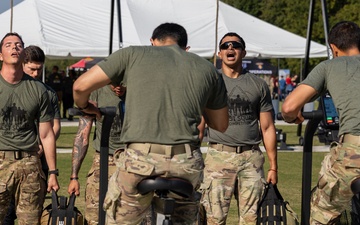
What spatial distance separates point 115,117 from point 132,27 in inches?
787

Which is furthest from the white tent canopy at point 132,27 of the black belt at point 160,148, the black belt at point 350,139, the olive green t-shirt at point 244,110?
the black belt at point 160,148

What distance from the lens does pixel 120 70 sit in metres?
5.77

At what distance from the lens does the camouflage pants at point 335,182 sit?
6367mm

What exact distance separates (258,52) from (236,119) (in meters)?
19.7

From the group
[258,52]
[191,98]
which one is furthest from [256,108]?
[258,52]

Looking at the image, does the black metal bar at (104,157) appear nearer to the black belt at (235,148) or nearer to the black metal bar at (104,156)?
the black metal bar at (104,156)

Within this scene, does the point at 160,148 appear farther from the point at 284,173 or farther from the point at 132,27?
the point at 132,27

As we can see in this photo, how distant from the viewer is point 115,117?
Result: 27.9ft

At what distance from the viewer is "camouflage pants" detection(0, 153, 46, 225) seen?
7.68m

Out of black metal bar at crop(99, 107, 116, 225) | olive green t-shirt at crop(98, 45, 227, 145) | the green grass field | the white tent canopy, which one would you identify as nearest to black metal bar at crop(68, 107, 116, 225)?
black metal bar at crop(99, 107, 116, 225)

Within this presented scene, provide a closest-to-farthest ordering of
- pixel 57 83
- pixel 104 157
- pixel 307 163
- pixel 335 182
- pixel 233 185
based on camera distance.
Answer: pixel 335 182 → pixel 104 157 → pixel 307 163 → pixel 233 185 → pixel 57 83

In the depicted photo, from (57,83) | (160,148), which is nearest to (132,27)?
(57,83)

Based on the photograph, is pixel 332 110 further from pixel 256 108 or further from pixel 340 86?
pixel 340 86

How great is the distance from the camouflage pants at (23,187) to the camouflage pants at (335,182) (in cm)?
249
